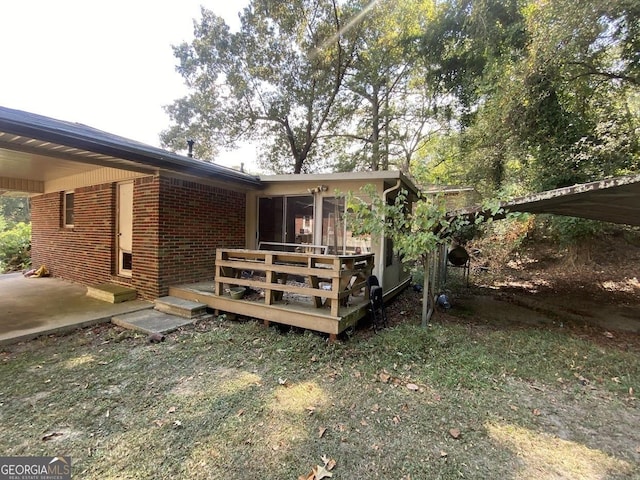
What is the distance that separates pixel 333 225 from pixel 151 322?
154 inches

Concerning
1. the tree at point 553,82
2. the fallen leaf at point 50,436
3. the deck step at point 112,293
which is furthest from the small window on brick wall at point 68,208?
the tree at point 553,82

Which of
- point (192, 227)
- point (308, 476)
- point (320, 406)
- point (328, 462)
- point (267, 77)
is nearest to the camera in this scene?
point (308, 476)

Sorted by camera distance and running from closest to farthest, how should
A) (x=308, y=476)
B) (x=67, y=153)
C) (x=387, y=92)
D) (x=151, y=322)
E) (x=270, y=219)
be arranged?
(x=308, y=476)
(x=67, y=153)
(x=151, y=322)
(x=270, y=219)
(x=387, y=92)

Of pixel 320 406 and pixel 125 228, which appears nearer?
pixel 320 406

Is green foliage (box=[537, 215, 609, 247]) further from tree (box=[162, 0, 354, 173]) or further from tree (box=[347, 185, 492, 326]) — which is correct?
tree (box=[162, 0, 354, 173])

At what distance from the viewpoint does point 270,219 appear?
24.2 ft

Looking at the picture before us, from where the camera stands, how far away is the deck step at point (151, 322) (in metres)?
4.28

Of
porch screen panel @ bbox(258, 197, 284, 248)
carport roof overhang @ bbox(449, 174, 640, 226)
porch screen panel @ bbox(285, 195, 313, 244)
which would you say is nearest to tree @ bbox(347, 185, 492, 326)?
carport roof overhang @ bbox(449, 174, 640, 226)

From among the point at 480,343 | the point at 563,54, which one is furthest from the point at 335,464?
the point at 563,54

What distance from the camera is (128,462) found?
196 centimetres

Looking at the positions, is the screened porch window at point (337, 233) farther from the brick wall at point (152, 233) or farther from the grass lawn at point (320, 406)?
the grass lawn at point (320, 406)

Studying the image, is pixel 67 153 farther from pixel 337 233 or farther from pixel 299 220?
pixel 337 233

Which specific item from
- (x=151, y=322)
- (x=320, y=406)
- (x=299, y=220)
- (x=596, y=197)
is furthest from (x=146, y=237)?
(x=596, y=197)

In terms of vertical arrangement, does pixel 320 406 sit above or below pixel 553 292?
below
